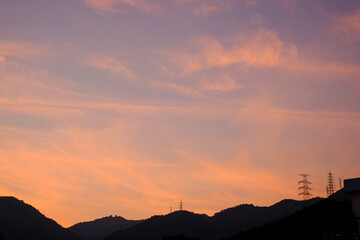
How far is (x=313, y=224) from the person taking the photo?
12419 centimetres

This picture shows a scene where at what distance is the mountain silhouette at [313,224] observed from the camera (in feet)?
364

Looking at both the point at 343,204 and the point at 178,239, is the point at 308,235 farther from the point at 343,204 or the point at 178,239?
the point at 178,239

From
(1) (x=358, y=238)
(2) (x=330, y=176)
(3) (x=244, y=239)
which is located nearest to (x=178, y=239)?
(3) (x=244, y=239)

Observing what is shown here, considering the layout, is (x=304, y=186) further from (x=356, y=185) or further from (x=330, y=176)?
(x=356, y=185)

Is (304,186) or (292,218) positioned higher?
(304,186)

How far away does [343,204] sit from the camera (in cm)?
12862

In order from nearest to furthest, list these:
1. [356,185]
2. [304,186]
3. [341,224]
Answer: [356,185] < [341,224] < [304,186]

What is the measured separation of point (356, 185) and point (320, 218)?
276 ft

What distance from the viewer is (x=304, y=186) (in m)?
140

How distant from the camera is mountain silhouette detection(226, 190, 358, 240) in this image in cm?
11081

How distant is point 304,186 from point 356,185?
96.1m

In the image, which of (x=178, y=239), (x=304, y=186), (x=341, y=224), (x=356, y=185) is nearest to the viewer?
(x=356, y=185)

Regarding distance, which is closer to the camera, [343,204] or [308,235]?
[308,235]

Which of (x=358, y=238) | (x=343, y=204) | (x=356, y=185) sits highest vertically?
(x=343, y=204)
